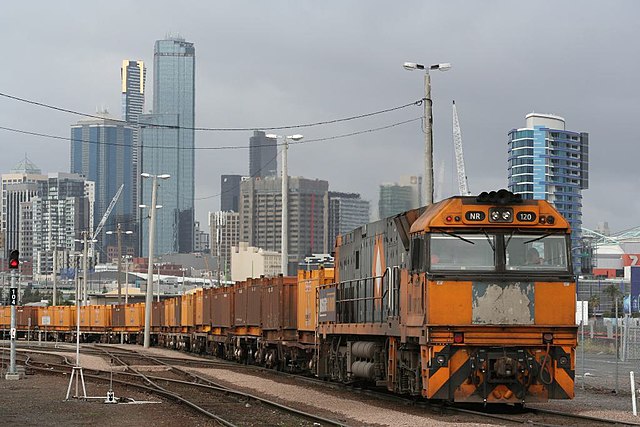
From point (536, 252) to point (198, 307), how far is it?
41221 millimetres

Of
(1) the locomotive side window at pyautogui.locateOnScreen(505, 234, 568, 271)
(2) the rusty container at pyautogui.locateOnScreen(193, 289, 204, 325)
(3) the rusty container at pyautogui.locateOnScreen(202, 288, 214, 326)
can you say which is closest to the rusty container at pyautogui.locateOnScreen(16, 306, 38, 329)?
(2) the rusty container at pyautogui.locateOnScreen(193, 289, 204, 325)

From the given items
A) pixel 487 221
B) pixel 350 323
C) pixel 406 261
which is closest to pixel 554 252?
A: pixel 487 221

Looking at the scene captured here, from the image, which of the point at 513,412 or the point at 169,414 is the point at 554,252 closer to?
the point at 513,412

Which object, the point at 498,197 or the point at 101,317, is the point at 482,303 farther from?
the point at 101,317

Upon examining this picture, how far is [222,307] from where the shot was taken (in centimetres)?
5416

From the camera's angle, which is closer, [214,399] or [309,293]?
[214,399]

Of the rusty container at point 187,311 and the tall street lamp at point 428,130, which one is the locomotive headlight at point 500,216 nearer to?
the tall street lamp at point 428,130

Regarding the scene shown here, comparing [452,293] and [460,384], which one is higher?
[452,293]

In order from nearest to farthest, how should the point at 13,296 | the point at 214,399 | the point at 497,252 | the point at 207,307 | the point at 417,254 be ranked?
the point at 497,252, the point at 417,254, the point at 214,399, the point at 13,296, the point at 207,307

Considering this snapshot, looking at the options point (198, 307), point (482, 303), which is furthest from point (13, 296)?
point (198, 307)

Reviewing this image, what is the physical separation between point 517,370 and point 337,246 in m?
11.5

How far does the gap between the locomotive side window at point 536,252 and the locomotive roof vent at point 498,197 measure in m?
0.70

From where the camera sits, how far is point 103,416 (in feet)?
77.2

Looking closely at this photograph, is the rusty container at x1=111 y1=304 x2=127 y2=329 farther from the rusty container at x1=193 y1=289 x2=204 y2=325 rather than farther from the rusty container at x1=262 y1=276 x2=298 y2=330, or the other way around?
the rusty container at x1=262 y1=276 x2=298 y2=330
